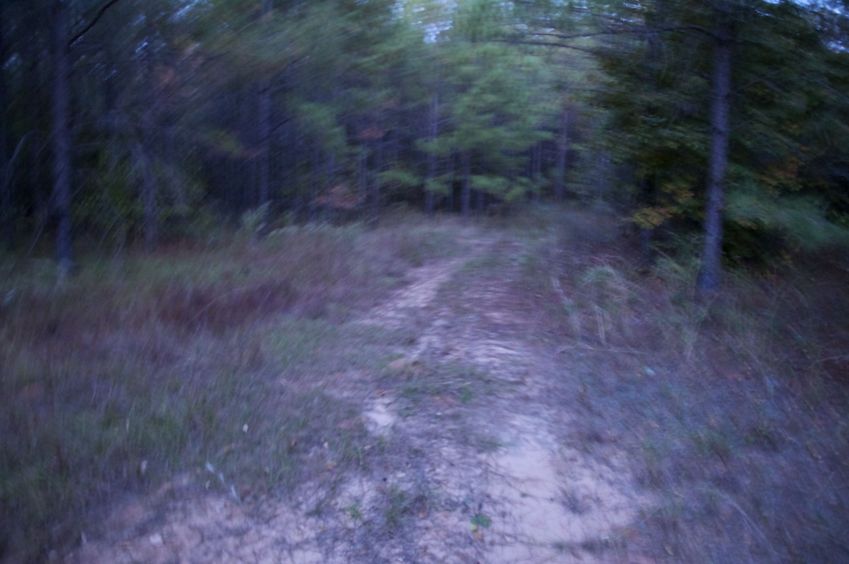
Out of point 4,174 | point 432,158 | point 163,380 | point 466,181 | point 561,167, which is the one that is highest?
point 163,380

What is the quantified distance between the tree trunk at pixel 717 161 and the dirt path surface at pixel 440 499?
140 inches

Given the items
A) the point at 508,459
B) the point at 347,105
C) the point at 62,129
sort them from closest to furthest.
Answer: the point at 508,459 < the point at 62,129 < the point at 347,105

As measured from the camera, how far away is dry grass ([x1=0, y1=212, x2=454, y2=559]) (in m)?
4.77

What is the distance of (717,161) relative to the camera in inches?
361

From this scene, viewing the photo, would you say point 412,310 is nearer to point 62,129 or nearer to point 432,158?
point 62,129

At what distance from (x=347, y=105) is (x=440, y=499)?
56.9 feet

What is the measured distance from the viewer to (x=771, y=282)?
10734mm

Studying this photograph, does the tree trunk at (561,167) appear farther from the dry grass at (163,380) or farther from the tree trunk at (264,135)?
the dry grass at (163,380)

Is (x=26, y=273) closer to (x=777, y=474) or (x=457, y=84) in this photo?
(x=777, y=474)

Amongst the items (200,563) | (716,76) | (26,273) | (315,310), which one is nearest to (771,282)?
(716,76)

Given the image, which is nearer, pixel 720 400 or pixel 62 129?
pixel 720 400

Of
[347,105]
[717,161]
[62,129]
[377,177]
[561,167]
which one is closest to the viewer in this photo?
[717,161]

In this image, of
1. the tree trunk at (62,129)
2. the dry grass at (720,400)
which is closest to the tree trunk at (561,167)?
the dry grass at (720,400)

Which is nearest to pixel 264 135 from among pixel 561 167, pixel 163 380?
pixel 163 380
